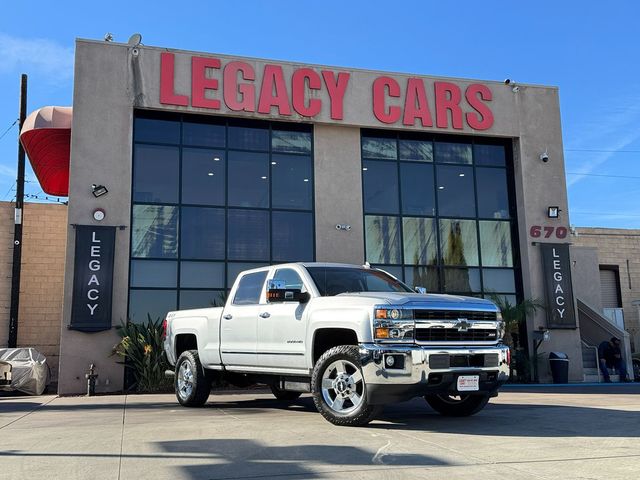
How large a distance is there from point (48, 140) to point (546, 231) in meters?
14.1

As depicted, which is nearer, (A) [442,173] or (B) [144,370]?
(B) [144,370]

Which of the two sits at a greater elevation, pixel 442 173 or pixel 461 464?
pixel 442 173

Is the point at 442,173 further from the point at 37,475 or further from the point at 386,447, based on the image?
the point at 37,475

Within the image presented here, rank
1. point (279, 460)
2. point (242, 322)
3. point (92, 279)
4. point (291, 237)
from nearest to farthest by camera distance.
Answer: point (279, 460), point (242, 322), point (92, 279), point (291, 237)

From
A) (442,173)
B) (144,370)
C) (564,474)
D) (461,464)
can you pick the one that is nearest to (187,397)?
(144,370)

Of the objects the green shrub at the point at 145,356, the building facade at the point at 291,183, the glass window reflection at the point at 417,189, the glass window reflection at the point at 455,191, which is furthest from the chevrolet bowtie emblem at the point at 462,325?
the glass window reflection at the point at 455,191

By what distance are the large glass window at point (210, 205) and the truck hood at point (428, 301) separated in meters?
9.16

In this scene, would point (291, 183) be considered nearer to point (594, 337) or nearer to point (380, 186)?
point (380, 186)

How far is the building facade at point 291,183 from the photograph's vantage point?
15.8 m

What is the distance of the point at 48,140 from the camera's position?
17.4 m

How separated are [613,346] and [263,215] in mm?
11029

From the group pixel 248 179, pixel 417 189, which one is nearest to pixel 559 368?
pixel 417 189

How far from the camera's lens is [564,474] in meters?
4.81

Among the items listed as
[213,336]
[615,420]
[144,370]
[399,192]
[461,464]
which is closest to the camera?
[461,464]
